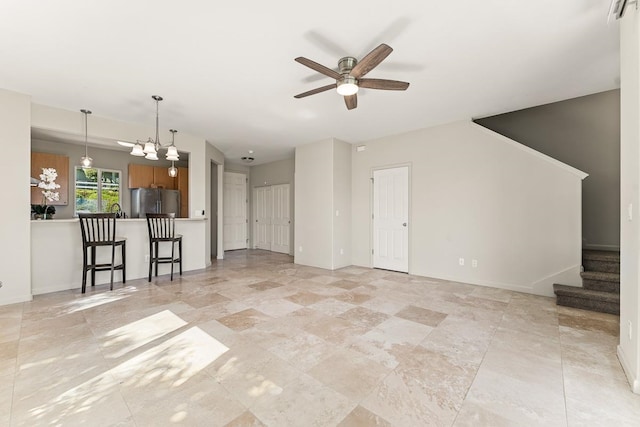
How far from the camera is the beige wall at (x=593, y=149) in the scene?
4.00 m

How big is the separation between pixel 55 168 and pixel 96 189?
0.93 metres

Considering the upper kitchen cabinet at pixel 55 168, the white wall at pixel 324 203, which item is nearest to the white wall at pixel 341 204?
the white wall at pixel 324 203

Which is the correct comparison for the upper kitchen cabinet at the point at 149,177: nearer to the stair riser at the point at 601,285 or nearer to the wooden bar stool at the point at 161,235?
the wooden bar stool at the point at 161,235

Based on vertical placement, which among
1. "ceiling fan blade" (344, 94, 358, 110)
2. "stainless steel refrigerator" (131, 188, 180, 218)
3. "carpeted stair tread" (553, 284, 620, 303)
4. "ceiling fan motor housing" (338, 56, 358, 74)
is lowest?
"carpeted stair tread" (553, 284, 620, 303)

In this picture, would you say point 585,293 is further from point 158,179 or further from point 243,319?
point 158,179

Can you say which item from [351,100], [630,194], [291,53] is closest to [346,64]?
[351,100]

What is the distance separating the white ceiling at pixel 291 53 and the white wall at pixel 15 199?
34 centimetres

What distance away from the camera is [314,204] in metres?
5.91

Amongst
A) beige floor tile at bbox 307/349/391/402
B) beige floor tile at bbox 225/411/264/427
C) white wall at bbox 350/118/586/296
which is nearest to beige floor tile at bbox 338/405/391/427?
beige floor tile at bbox 307/349/391/402

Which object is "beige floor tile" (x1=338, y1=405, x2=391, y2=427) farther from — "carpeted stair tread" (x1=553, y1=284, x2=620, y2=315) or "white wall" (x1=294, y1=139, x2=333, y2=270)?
"white wall" (x1=294, y1=139, x2=333, y2=270)

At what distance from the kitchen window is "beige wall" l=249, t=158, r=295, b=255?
355 cm

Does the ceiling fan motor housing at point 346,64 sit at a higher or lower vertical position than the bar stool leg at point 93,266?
higher

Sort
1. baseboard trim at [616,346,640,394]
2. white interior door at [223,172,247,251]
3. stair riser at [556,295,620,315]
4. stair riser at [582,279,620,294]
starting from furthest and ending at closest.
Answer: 1. white interior door at [223,172,247,251]
2. stair riser at [582,279,620,294]
3. stair riser at [556,295,620,315]
4. baseboard trim at [616,346,640,394]

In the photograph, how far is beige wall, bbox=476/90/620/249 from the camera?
13.1 ft
